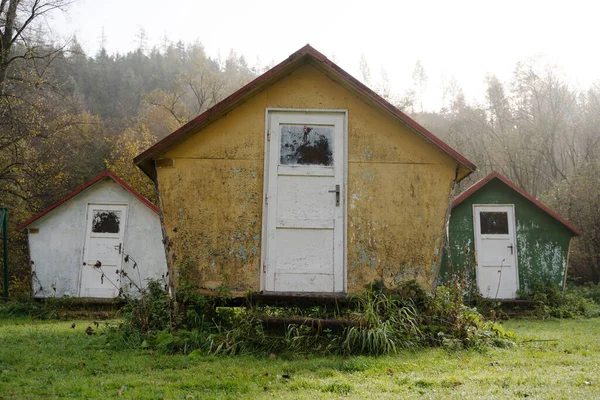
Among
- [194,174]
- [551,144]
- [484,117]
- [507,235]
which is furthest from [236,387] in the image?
[484,117]

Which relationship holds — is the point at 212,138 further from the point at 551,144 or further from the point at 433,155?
the point at 551,144

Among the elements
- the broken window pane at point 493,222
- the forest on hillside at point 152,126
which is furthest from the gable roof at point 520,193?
the forest on hillside at point 152,126

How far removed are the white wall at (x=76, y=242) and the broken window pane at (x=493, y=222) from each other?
8.29 meters

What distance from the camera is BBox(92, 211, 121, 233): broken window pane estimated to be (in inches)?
499

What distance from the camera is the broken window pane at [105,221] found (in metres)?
12.7


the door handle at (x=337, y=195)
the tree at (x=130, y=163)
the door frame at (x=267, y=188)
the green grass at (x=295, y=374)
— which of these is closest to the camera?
the green grass at (x=295, y=374)

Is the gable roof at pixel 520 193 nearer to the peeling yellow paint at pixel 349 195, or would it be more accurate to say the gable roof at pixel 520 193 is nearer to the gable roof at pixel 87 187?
the peeling yellow paint at pixel 349 195

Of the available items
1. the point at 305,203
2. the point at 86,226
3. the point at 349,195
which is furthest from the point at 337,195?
the point at 86,226

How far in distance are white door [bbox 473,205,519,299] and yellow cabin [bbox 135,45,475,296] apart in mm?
5956

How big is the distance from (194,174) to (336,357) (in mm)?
3417

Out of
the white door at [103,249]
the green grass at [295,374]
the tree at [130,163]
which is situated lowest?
the green grass at [295,374]

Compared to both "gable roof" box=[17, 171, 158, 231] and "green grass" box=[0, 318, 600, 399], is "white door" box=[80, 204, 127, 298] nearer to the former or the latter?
"gable roof" box=[17, 171, 158, 231]

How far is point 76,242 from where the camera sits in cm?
1255

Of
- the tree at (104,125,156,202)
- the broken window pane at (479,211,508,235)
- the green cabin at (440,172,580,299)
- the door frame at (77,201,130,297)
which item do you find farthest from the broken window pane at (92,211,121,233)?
the tree at (104,125,156,202)
